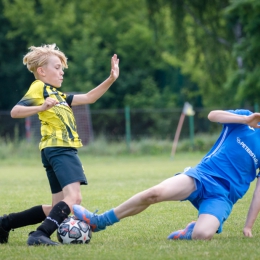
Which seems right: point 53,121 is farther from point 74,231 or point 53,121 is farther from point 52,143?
point 74,231

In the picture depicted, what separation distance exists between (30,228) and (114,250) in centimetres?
220

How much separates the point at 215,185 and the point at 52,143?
1.62 meters

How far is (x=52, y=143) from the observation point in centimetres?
629

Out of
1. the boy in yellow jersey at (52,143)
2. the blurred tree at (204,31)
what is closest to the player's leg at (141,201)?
the boy in yellow jersey at (52,143)

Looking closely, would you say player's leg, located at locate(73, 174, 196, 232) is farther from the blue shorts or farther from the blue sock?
the blue shorts

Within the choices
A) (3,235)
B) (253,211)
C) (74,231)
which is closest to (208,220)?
(253,211)

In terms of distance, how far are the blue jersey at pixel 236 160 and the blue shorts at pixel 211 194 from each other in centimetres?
5

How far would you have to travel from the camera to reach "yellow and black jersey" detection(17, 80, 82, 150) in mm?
6309

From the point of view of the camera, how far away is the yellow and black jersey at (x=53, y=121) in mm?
6309

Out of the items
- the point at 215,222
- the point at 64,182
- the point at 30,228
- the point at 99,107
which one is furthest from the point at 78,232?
the point at 99,107

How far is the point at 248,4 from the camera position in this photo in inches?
1057

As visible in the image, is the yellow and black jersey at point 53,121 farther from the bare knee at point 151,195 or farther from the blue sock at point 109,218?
the bare knee at point 151,195

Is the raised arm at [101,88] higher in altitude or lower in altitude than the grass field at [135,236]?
higher

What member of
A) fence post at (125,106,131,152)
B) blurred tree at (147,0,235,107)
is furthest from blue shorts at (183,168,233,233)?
blurred tree at (147,0,235,107)
